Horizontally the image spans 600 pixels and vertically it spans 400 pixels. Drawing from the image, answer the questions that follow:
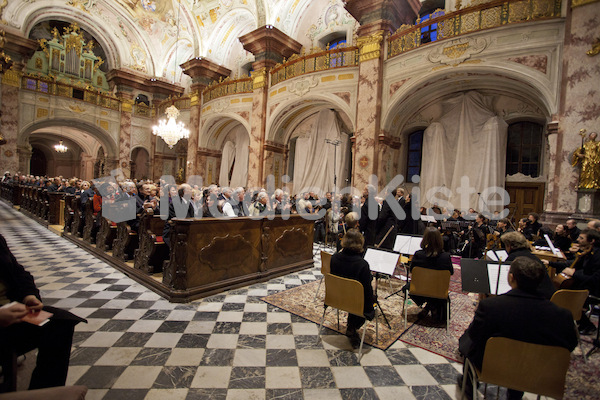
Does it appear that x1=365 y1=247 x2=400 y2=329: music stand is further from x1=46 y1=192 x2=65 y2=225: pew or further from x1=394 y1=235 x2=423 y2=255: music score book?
x1=46 y1=192 x2=65 y2=225: pew

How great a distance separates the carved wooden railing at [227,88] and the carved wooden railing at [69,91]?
6137 millimetres

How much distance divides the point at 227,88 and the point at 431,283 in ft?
42.6

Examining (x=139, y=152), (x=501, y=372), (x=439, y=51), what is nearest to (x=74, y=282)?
(x=501, y=372)

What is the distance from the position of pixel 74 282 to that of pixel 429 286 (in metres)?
5.09

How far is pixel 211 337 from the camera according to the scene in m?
3.11

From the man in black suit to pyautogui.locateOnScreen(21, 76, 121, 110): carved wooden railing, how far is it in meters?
19.7

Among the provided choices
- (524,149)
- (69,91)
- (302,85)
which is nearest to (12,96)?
(69,91)

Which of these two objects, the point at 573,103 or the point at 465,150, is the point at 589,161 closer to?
the point at 573,103

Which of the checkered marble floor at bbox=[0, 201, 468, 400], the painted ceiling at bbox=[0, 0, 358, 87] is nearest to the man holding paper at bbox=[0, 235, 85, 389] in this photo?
the checkered marble floor at bbox=[0, 201, 468, 400]

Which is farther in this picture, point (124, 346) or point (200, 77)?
A: point (200, 77)

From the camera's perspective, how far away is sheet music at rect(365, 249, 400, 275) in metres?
3.52

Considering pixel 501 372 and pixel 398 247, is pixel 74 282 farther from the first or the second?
pixel 501 372

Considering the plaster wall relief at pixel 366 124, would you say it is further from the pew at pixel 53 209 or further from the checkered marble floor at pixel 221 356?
the pew at pixel 53 209

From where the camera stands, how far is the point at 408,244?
4594 mm
